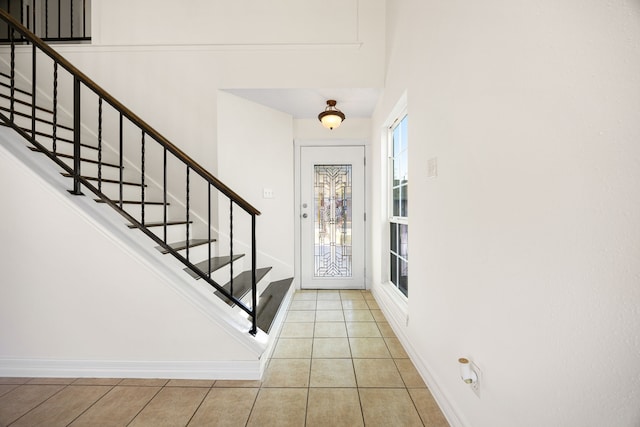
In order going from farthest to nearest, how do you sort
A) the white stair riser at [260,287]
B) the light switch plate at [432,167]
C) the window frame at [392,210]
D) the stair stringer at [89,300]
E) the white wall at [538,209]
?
the window frame at [392,210]
the white stair riser at [260,287]
the stair stringer at [89,300]
the light switch plate at [432,167]
the white wall at [538,209]

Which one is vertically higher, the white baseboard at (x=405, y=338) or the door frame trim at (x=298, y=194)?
the door frame trim at (x=298, y=194)

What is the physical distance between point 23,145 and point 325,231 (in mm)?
2944

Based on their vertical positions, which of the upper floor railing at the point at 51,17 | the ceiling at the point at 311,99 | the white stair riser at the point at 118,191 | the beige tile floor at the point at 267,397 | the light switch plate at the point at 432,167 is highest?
the upper floor railing at the point at 51,17

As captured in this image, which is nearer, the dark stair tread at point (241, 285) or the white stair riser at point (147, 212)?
the dark stair tread at point (241, 285)

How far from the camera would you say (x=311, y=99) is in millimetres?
3273

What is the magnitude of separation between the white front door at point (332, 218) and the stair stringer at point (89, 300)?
6.80 feet

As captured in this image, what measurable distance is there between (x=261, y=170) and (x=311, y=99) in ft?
3.32

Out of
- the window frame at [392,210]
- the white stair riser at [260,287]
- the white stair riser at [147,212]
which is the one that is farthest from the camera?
the window frame at [392,210]

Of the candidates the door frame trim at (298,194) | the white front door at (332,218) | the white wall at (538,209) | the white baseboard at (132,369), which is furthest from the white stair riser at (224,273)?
the white wall at (538,209)

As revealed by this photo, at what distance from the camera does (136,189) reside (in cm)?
283

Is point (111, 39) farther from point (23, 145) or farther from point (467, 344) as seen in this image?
point (467, 344)

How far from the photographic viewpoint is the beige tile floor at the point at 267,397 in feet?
5.05

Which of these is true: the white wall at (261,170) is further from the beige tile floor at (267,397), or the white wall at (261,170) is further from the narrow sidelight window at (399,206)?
the beige tile floor at (267,397)

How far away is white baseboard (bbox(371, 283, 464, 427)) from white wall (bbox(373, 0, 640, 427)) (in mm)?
24
